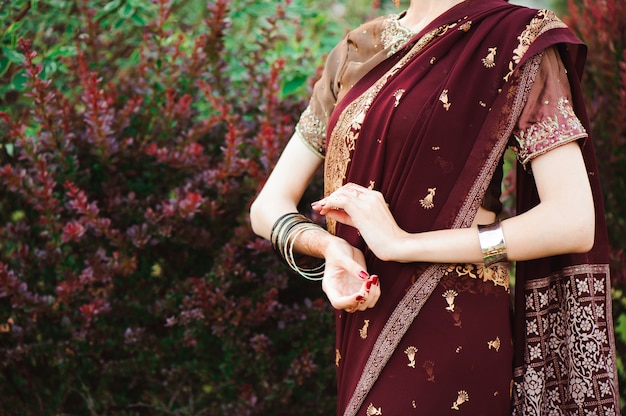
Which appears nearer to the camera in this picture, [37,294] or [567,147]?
[567,147]

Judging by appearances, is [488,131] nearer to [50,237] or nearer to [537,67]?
[537,67]

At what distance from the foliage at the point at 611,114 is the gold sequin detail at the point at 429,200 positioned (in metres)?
1.47

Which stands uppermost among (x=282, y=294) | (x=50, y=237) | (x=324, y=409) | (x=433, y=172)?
(x=433, y=172)

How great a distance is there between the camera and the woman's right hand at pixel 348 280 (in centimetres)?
149

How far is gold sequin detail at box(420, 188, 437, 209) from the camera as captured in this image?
1586 mm

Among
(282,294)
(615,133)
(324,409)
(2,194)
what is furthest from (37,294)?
(615,133)

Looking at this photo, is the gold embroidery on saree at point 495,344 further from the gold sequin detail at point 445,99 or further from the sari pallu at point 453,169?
the gold sequin detail at point 445,99

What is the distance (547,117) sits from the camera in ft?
4.98

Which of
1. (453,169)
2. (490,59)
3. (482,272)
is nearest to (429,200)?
(453,169)

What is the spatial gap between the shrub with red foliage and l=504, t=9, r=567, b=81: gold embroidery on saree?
4.22 feet

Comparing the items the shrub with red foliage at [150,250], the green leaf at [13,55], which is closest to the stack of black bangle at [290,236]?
the shrub with red foliage at [150,250]

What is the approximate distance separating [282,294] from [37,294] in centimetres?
89

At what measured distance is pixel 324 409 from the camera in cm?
296

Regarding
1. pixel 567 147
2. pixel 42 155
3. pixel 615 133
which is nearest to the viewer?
pixel 567 147
